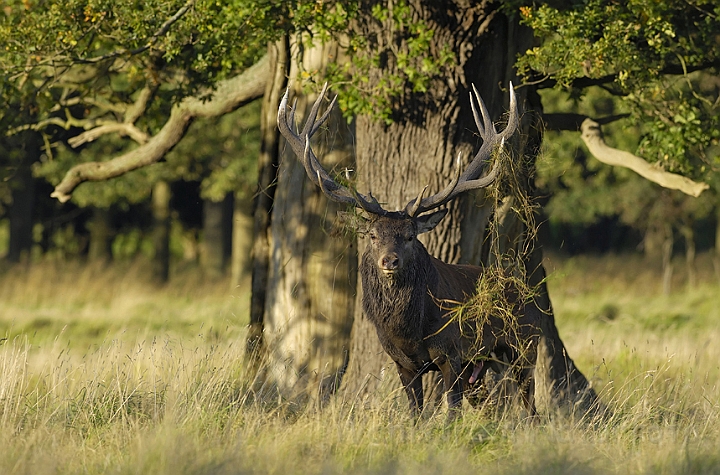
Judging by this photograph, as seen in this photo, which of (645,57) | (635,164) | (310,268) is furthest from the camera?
(310,268)

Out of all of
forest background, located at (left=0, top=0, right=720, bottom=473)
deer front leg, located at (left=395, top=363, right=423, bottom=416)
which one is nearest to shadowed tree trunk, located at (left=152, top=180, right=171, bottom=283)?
forest background, located at (left=0, top=0, right=720, bottom=473)

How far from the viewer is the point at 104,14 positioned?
9641 mm

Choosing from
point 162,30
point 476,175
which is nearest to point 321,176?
point 476,175

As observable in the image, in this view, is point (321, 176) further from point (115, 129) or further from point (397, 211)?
point (115, 129)

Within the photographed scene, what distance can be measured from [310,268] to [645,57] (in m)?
3.87

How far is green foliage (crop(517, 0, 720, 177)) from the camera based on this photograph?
8883mm

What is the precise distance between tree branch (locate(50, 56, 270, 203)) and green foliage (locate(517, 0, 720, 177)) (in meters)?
3.00

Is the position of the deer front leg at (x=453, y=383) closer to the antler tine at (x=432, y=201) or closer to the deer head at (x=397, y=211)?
the deer head at (x=397, y=211)

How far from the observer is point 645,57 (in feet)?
31.3

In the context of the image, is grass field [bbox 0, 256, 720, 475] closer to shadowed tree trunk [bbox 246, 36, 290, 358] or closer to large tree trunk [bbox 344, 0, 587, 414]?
large tree trunk [bbox 344, 0, 587, 414]

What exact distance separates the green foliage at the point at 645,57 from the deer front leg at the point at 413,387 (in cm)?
287

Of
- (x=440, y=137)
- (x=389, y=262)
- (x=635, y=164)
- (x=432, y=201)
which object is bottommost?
(x=389, y=262)

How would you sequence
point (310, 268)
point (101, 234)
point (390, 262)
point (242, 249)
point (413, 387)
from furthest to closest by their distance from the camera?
1. point (101, 234)
2. point (242, 249)
3. point (310, 268)
4. point (413, 387)
5. point (390, 262)

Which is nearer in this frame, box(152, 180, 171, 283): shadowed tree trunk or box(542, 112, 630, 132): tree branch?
box(542, 112, 630, 132): tree branch
